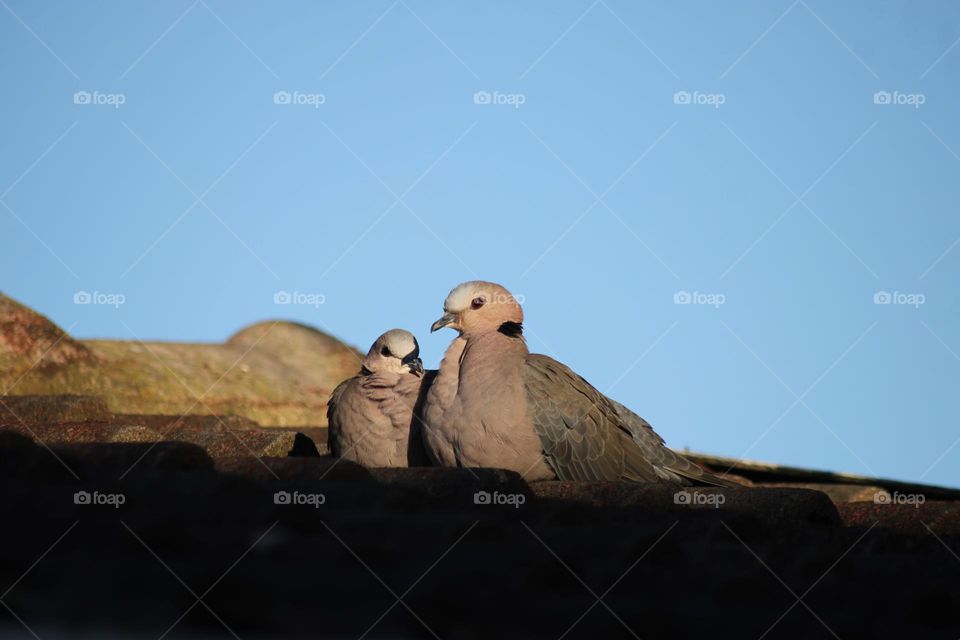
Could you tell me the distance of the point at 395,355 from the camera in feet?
28.7

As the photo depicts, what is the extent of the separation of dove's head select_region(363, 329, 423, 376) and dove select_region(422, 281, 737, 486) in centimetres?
53

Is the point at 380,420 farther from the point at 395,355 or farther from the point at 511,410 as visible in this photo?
the point at 511,410

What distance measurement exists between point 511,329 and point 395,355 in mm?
996

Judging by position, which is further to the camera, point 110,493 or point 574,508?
point 574,508

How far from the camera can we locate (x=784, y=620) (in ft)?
9.86

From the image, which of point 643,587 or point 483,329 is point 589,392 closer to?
point 483,329

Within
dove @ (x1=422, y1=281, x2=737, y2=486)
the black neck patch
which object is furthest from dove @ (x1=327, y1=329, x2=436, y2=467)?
the black neck patch

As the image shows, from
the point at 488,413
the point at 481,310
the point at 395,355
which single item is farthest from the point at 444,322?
the point at 488,413

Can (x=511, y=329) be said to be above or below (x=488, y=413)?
above

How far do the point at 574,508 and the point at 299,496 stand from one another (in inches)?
44.7

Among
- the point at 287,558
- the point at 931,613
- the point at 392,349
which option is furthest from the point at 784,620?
the point at 392,349

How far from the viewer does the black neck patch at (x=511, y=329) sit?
823cm

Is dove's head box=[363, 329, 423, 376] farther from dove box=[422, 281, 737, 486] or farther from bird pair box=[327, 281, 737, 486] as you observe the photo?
dove box=[422, 281, 737, 486]

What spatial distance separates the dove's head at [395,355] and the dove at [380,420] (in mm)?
28
